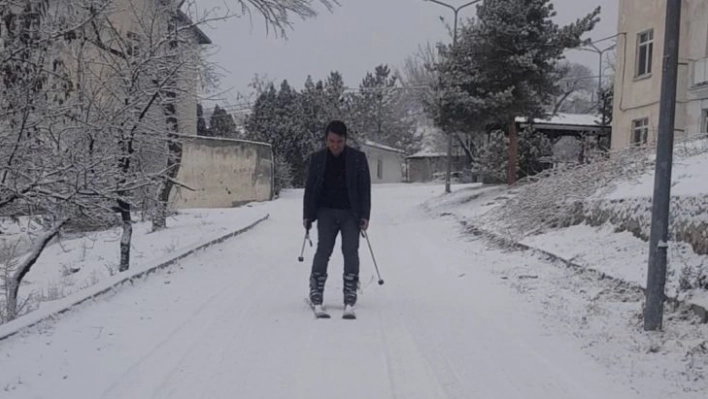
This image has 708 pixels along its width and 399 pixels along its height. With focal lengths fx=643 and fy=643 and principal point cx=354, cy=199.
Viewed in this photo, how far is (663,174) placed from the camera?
17.3 ft

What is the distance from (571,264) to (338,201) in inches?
149

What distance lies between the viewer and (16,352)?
184 inches

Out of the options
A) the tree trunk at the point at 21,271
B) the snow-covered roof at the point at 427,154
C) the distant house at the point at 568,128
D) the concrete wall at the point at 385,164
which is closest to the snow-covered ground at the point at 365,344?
the tree trunk at the point at 21,271

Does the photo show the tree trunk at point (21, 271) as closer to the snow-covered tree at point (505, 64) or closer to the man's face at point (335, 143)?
the man's face at point (335, 143)

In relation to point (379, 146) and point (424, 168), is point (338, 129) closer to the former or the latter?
point (379, 146)

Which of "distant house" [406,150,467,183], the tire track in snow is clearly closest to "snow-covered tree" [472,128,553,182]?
the tire track in snow

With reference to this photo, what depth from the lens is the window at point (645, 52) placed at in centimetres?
2292

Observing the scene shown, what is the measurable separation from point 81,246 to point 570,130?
2537 centimetres

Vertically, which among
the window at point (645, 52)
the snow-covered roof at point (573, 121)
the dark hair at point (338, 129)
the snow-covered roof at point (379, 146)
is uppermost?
the window at point (645, 52)

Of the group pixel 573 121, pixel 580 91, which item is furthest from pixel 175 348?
pixel 580 91

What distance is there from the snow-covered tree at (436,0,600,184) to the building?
2.87m

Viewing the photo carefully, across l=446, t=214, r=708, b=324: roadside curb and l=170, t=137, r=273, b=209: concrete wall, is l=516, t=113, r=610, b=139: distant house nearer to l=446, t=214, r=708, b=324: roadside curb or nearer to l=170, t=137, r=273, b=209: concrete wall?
l=170, t=137, r=273, b=209: concrete wall

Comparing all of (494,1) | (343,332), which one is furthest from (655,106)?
(343,332)

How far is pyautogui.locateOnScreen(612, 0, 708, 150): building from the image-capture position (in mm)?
20500
